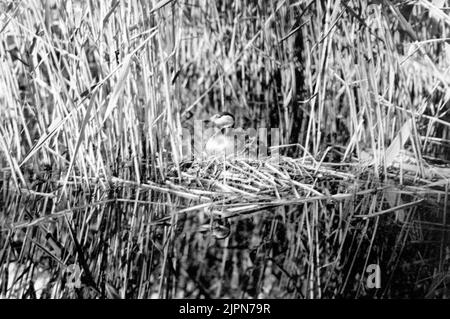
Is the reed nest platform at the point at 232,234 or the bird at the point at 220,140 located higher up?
the bird at the point at 220,140

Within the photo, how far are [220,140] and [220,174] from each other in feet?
0.76

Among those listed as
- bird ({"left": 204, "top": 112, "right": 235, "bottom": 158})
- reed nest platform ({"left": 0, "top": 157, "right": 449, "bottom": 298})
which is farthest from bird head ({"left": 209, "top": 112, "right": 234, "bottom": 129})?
reed nest platform ({"left": 0, "top": 157, "right": 449, "bottom": 298})

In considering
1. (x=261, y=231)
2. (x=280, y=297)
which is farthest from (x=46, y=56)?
(x=280, y=297)

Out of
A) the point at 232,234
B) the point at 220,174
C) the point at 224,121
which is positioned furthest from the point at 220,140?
the point at 232,234

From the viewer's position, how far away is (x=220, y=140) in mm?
2242

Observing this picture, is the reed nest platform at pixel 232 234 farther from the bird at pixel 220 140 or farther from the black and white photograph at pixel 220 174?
the bird at pixel 220 140

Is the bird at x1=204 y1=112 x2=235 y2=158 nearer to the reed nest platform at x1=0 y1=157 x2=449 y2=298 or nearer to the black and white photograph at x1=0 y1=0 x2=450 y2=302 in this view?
the black and white photograph at x1=0 y1=0 x2=450 y2=302

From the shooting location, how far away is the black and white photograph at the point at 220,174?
163 cm

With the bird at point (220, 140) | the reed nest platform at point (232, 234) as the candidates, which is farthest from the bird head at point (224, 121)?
the reed nest platform at point (232, 234)

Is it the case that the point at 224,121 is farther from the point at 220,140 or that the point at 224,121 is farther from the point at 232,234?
the point at 232,234

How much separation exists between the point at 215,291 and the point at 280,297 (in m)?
0.16

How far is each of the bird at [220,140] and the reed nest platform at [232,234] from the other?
15 cm

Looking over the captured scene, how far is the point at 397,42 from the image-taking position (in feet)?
7.26

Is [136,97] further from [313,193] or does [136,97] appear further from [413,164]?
[413,164]
